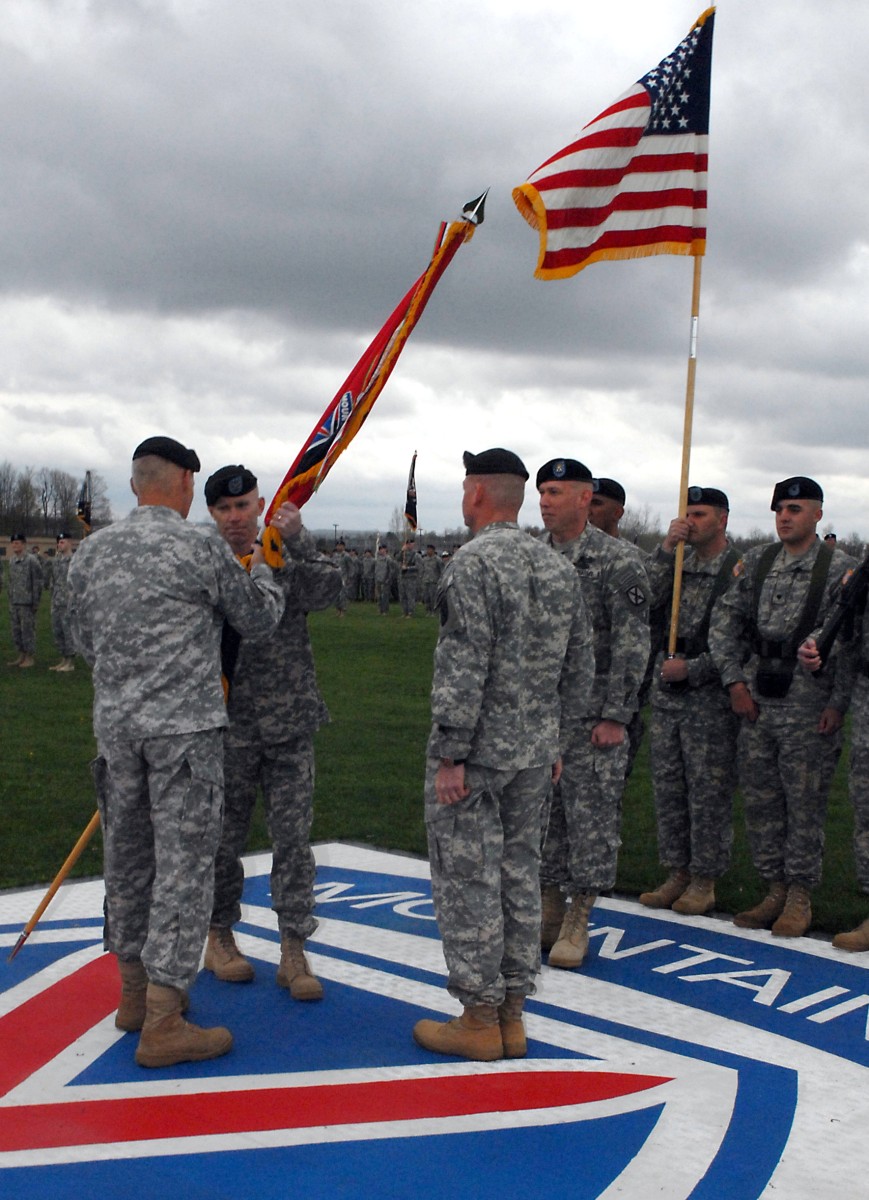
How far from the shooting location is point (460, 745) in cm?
377

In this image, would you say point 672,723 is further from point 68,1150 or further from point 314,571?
point 68,1150

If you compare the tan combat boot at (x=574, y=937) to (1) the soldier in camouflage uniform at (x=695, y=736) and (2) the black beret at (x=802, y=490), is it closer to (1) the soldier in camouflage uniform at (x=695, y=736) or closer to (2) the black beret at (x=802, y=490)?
(1) the soldier in camouflage uniform at (x=695, y=736)

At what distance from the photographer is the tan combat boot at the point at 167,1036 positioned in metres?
3.70

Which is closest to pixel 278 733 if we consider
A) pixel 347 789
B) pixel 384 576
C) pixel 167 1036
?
pixel 167 1036

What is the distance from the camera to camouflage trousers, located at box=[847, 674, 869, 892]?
5234 mm

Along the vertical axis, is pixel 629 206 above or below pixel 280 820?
above

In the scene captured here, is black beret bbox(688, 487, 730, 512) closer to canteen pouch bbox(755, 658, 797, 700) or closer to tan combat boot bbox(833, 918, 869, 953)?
canteen pouch bbox(755, 658, 797, 700)

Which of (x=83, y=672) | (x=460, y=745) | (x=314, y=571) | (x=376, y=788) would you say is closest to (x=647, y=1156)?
(x=460, y=745)

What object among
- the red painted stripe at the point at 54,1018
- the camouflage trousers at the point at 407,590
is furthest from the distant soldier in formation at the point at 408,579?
the red painted stripe at the point at 54,1018

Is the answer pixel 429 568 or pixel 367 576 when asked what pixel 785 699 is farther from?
pixel 367 576

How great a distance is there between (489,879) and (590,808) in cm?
132

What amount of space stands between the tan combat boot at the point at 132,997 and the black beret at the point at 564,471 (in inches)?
102

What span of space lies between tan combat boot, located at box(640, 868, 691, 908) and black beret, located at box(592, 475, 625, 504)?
197 cm

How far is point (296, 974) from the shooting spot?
173 inches
